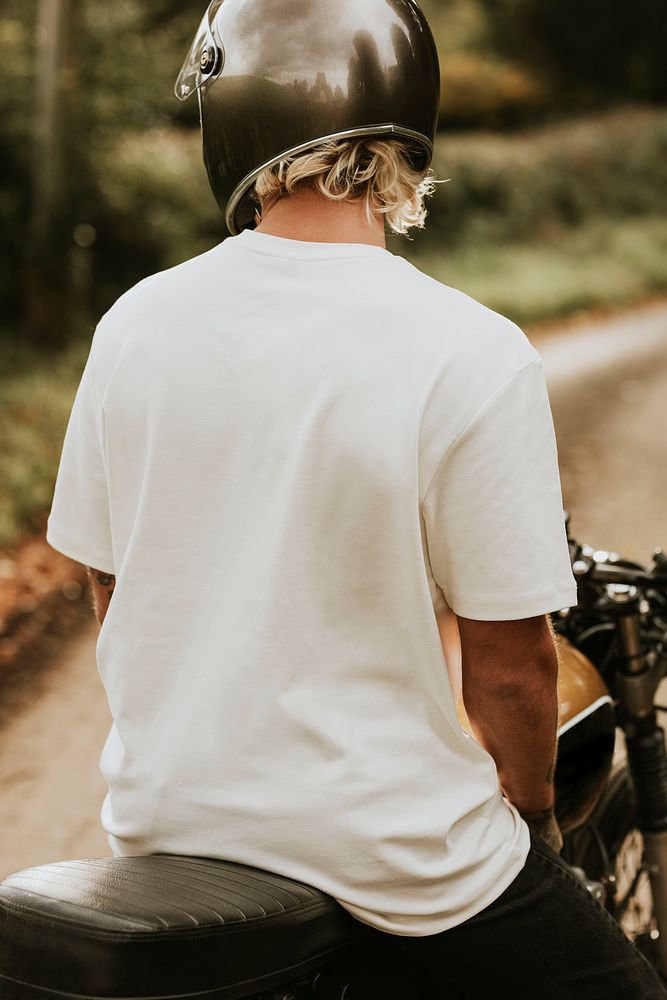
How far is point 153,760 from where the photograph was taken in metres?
1.48

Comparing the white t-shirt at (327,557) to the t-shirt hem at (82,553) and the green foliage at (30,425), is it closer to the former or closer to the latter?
the t-shirt hem at (82,553)

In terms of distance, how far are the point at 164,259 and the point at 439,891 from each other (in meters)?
10.9

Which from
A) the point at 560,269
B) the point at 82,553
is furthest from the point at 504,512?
the point at 560,269

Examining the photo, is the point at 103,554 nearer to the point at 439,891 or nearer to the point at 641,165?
the point at 439,891

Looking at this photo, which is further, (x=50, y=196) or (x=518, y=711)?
(x=50, y=196)

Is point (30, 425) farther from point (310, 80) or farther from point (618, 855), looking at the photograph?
point (310, 80)

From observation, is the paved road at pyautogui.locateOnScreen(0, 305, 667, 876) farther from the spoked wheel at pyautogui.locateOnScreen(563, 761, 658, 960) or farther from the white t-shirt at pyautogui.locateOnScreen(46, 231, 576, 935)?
the white t-shirt at pyautogui.locateOnScreen(46, 231, 576, 935)

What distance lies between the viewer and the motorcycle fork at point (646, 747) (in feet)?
7.50

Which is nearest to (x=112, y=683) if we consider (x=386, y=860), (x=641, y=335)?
(x=386, y=860)

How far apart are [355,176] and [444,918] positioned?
41.3 inches

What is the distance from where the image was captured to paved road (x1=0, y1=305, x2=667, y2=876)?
3896mm

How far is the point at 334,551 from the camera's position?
1426mm

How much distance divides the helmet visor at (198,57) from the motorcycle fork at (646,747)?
1.33m

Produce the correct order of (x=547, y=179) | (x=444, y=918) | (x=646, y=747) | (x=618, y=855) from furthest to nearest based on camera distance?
1. (x=547, y=179)
2. (x=618, y=855)
3. (x=646, y=747)
4. (x=444, y=918)
